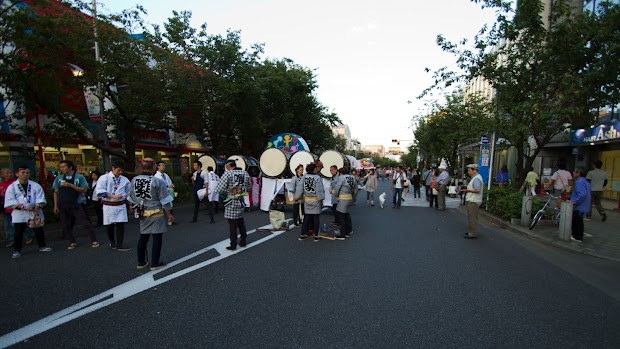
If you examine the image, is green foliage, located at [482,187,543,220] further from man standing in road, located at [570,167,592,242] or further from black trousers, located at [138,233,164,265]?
black trousers, located at [138,233,164,265]

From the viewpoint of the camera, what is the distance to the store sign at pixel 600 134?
43.7 ft

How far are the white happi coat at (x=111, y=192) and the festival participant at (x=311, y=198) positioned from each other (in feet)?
11.8

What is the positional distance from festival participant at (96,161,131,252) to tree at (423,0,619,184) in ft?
31.6

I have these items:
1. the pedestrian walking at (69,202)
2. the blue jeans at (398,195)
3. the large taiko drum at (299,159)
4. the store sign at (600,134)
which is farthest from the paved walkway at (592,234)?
the pedestrian walking at (69,202)

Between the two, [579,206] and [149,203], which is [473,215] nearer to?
[579,206]

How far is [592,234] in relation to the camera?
827 centimetres

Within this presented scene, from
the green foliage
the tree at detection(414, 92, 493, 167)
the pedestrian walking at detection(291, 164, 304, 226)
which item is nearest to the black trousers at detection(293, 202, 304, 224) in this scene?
the pedestrian walking at detection(291, 164, 304, 226)

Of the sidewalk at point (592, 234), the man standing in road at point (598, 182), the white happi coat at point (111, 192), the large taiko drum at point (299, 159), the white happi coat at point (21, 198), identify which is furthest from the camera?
the large taiko drum at point (299, 159)

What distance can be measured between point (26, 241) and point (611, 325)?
10.1m

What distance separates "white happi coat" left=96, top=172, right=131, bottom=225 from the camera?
648 cm

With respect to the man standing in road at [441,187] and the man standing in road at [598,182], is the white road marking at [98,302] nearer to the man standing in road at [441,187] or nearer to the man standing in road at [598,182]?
the man standing in road at [441,187]

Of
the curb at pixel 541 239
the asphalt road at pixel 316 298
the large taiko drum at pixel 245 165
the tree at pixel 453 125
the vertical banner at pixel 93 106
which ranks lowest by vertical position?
the asphalt road at pixel 316 298

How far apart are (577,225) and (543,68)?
4.75m

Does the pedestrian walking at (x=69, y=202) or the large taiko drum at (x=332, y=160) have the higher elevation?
the large taiko drum at (x=332, y=160)
